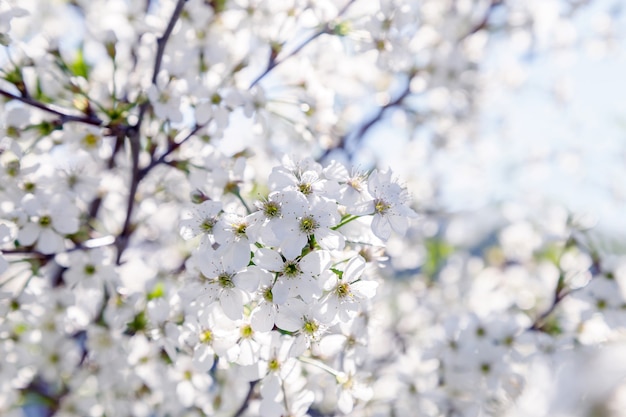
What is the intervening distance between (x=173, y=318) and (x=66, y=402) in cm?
70

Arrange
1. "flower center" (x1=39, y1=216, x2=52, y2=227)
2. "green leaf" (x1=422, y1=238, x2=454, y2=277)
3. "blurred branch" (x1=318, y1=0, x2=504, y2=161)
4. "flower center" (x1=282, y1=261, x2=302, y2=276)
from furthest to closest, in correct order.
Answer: "green leaf" (x1=422, y1=238, x2=454, y2=277) < "blurred branch" (x1=318, y1=0, x2=504, y2=161) < "flower center" (x1=39, y1=216, x2=52, y2=227) < "flower center" (x1=282, y1=261, x2=302, y2=276)

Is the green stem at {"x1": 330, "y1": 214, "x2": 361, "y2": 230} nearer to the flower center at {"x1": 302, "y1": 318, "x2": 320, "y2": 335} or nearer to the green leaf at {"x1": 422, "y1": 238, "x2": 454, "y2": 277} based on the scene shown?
the flower center at {"x1": 302, "y1": 318, "x2": 320, "y2": 335}

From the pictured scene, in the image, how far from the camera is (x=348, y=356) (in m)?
1.37

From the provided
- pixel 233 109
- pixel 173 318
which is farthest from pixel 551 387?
pixel 233 109

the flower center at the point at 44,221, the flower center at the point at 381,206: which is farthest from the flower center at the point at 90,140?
the flower center at the point at 381,206

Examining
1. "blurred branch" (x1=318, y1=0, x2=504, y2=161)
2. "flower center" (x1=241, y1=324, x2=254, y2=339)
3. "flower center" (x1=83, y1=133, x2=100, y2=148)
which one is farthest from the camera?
"blurred branch" (x1=318, y1=0, x2=504, y2=161)

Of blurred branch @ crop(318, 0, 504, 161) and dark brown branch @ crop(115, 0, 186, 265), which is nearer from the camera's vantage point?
dark brown branch @ crop(115, 0, 186, 265)

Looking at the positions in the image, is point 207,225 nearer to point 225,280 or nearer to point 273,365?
point 225,280

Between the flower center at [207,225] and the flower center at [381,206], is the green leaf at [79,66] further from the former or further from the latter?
the flower center at [381,206]

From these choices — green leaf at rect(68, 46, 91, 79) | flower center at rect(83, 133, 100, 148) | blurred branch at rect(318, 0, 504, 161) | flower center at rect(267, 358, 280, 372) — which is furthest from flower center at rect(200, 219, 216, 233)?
blurred branch at rect(318, 0, 504, 161)

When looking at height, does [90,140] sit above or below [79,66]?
below

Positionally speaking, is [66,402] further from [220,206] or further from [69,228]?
[220,206]

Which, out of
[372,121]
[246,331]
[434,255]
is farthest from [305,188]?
[434,255]

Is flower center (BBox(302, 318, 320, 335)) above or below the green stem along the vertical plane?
below
